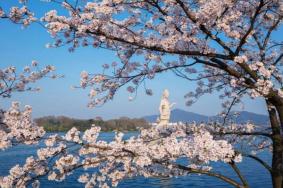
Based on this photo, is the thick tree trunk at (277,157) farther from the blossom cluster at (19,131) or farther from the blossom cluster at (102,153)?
the blossom cluster at (19,131)

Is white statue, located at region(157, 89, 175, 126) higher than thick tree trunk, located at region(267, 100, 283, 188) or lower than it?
higher

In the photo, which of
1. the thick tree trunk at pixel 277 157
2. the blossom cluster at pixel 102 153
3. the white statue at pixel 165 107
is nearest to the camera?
the blossom cluster at pixel 102 153

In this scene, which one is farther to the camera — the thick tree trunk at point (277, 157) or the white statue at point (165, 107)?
the white statue at point (165, 107)

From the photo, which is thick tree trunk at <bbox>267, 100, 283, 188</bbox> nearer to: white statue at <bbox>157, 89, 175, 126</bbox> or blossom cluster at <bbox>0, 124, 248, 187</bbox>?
blossom cluster at <bbox>0, 124, 248, 187</bbox>

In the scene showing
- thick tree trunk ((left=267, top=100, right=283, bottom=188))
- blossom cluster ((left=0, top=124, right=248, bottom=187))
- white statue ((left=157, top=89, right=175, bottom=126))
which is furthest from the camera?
white statue ((left=157, top=89, right=175, bottom=126))

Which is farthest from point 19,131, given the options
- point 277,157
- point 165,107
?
point 165,107

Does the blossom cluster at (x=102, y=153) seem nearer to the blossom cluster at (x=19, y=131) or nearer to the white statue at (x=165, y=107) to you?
the blossom cluster at (x=19, y=131)

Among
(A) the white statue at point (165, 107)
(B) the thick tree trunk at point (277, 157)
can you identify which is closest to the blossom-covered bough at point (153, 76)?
(B) the thick tree trunk at point (277, 157)

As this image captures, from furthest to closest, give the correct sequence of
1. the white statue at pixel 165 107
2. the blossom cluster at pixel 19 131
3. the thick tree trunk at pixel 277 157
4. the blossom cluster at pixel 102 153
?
the white statue at pixel 165 107, the thick tree trunk at pixel 277 157, the blossom cluster at pixel 19 131, the blossom cluster at pixel 102 153

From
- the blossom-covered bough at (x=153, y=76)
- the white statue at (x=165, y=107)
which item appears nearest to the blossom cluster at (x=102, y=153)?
the blossom-covered bough at (x=153, y=76)

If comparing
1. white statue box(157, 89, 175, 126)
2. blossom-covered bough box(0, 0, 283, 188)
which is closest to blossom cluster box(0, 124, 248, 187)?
blossom-covered bough box(0, 0, 283, 188)

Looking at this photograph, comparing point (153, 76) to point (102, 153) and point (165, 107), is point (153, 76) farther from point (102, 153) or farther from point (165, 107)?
point (165, 107)

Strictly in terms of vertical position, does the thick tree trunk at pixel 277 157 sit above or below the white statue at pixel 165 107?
below

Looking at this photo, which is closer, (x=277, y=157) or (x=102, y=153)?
(x=102, y=153)
